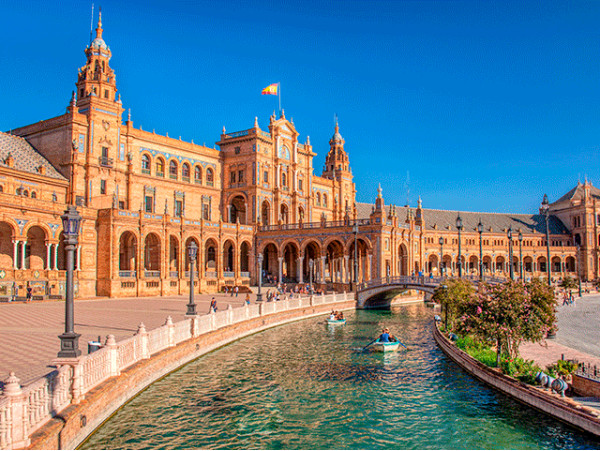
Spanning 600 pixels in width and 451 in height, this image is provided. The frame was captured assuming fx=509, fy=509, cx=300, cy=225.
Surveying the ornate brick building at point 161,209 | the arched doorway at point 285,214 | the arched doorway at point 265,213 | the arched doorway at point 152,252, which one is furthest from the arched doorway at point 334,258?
the arched doorway at point 152,252

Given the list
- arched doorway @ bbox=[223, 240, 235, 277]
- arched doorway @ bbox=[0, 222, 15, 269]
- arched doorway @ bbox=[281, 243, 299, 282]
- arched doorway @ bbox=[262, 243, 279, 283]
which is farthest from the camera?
arched doorway @ bbox=[281, 243, 299, 282]

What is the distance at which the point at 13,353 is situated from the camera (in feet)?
55.0

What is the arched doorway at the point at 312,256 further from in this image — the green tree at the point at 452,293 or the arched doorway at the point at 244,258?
the green tree at the point at 452,293

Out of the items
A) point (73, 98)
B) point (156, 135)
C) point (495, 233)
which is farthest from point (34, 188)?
point (495, 233)

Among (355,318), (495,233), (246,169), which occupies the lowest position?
(355,318)

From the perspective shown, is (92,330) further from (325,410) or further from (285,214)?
(285,214)

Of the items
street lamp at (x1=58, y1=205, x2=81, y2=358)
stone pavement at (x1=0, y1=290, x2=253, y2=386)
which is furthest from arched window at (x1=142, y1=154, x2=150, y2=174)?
street lamp at (x1=58, y1=205, x2=81, y2=358)

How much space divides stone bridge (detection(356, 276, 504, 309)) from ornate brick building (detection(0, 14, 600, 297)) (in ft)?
7.54

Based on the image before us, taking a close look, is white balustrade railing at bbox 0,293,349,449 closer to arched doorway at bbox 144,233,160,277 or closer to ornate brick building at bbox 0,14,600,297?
ornate brick building at bbox 0,14,600,297

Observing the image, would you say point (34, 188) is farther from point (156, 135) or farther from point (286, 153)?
point (286, 153)

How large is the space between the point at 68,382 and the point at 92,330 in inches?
470

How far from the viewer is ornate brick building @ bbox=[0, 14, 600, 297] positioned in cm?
4144

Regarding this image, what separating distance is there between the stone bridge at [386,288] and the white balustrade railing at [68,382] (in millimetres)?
26088

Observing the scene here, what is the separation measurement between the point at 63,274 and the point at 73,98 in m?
16.9
